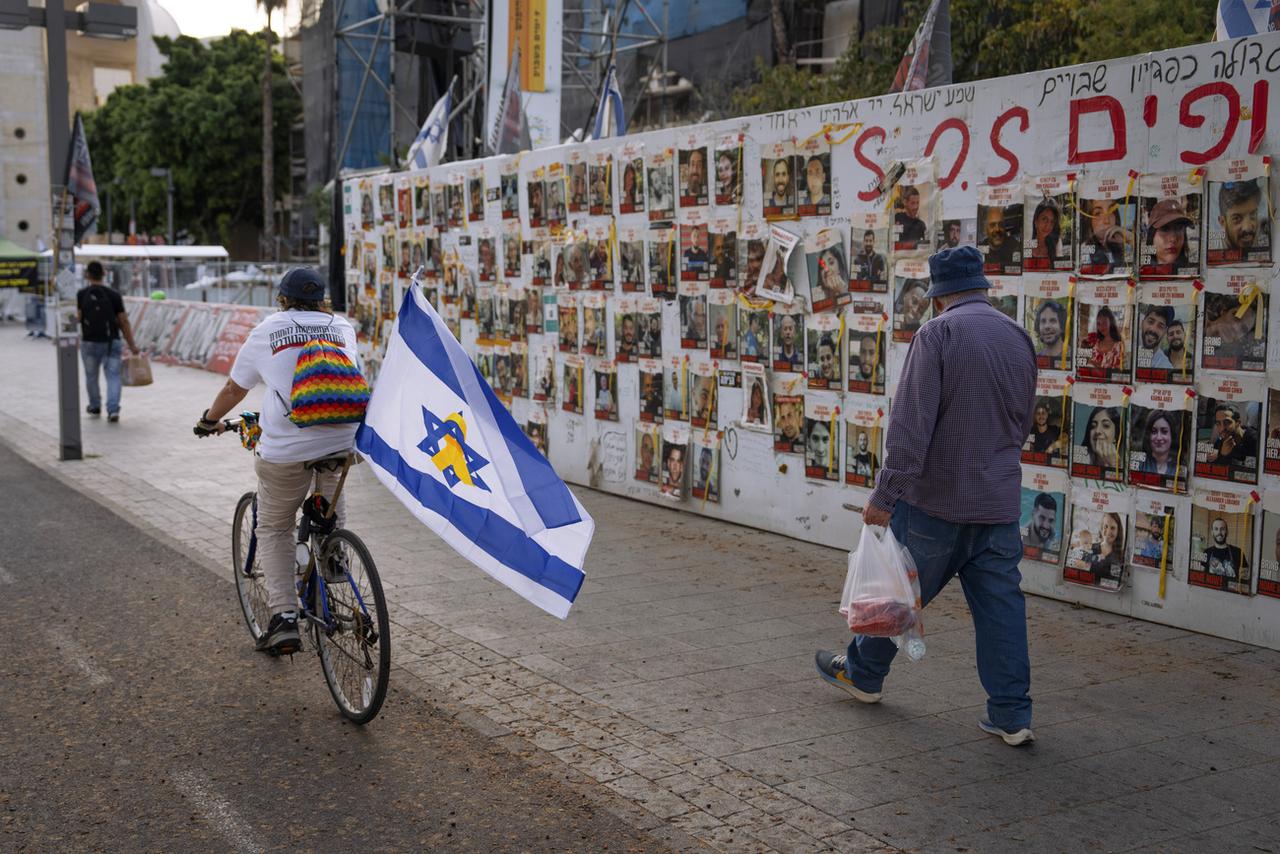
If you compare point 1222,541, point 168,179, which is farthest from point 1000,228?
point 168,179

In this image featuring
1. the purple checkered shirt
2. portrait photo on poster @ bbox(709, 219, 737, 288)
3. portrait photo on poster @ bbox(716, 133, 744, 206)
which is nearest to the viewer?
the purple checkered shirt

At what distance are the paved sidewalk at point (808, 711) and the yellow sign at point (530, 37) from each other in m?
6.93

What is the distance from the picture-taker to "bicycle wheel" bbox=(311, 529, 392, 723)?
518cm

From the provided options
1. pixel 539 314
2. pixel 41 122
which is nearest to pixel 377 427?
pixel 539 314

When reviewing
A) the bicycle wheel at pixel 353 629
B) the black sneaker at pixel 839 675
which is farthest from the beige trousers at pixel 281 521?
the black sneaker at pixel 839 675

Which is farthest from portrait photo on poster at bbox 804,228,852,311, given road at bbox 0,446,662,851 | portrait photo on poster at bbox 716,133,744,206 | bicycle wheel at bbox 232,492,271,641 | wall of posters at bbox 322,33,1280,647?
road at bbox 0,446,662,851

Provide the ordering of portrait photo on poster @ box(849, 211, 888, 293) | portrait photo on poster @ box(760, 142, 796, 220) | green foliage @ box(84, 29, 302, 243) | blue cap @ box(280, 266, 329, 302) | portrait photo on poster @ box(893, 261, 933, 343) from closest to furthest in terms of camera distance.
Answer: blue cap @ box(280, 266, 329, 302) → portrait photo on poster @ box(893, 261, 933, 343) → portrait photo on poster @ box(849, 211, 888, 293) → portrait photo on poster @ box(760, 142, 796, 220) → green foliage @ box(84, 29, 302, 243)

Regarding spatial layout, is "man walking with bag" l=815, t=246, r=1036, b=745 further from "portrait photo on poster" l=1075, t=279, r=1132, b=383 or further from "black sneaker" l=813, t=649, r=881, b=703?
"portrait photo on poster" l=1075, t=279, r=1132, b=383

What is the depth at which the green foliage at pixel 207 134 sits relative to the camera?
211 ft

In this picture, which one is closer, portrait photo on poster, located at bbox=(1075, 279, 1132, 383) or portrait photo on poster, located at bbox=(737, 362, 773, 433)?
portrait photo on poster, located at bbox=(1075, 279, 1132, 383)

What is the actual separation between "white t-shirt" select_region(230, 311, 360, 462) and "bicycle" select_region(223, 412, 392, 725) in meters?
0.09

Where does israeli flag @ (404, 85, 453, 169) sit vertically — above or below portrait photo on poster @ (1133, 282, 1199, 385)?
above

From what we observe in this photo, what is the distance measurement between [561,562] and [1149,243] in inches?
140

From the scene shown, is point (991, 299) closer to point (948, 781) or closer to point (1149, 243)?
point (1149, 243)
